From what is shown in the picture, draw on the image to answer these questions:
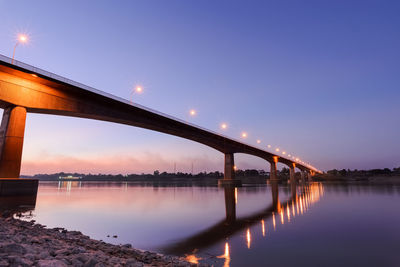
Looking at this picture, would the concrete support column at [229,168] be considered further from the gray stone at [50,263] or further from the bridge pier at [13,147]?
the gray stone at [50,263]

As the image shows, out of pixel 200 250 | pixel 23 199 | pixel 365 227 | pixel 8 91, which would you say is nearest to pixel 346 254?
pixel 200 250

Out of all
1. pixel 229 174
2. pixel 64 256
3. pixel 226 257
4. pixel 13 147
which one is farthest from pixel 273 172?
pixel 64 256

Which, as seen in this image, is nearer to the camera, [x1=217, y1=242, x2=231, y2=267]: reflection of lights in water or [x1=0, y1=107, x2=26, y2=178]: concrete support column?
[x1=217, y1=242, x2=231, y2=267]: reflection of lights in water

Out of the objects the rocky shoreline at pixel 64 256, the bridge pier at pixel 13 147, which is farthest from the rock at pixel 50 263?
the bridge pier at pixel 13 147

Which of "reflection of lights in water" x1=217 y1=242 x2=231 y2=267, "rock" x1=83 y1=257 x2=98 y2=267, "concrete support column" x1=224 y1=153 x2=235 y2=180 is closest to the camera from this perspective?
"rock" x1=83 y1=257 x2=98 y2=267

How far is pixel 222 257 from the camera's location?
25.8ft

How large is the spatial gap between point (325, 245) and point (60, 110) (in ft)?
110

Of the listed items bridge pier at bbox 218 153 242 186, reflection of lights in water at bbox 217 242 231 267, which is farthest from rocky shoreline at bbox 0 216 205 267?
bridge pier at bbox 218 153 242 186

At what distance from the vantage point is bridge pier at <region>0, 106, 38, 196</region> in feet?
81.4

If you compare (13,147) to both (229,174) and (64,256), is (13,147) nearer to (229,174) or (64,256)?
(64,256)

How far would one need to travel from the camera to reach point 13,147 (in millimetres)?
26234

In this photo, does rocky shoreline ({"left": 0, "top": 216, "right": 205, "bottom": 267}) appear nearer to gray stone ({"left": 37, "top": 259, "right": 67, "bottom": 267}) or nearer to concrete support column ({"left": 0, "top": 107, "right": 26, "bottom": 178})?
gray stone ({"left": 37, "top": 259, "right": 67, "bottom": 267})

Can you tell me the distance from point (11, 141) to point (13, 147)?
712 mm

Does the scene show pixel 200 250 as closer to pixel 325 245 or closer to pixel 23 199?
pixel 325 245
